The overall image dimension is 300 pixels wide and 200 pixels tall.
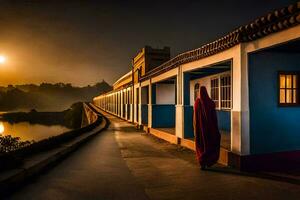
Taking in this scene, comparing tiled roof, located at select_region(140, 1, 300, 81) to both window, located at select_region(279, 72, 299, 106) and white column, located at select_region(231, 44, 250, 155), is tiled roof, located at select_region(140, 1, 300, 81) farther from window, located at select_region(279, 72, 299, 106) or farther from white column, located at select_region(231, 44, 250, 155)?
window, located at select_region(279, 72, 299, 106)

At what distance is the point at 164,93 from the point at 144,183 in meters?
13.0

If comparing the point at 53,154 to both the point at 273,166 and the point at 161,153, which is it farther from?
the point at 273,166

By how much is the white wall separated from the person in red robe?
11184 mm

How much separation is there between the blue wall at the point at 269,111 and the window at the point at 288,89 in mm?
186

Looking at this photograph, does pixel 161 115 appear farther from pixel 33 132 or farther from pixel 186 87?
pixel 33 132

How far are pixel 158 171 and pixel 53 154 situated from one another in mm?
3341

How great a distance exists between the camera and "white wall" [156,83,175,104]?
18.8 metres

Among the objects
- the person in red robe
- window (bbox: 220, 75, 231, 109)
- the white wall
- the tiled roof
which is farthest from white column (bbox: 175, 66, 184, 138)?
the white wall

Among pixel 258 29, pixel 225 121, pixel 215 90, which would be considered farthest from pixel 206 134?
pixel 225 121

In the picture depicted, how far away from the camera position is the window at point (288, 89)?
299 inches

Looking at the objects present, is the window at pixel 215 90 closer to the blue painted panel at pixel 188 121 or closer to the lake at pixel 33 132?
the blue painted panel at pixel 188 121

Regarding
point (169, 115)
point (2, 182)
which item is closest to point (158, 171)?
point (2, 182)

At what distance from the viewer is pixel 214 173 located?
7055 millimetres

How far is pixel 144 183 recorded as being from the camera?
6.23 meters
